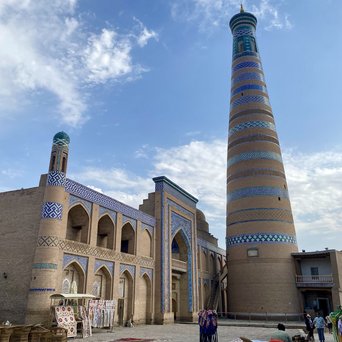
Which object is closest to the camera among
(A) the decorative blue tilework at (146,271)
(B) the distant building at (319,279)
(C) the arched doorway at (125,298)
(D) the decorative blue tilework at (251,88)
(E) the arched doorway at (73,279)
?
(E) the arched doorway at (73,279)

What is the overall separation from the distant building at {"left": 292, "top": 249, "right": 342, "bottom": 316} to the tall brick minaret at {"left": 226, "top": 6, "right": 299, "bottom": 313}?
729mm

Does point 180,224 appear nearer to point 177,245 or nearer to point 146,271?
point 177,245

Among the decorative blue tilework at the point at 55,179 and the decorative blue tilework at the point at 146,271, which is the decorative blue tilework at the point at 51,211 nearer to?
the decorative blue tilework at the point at 55,179

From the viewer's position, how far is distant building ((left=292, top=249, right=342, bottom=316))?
67.5 ft

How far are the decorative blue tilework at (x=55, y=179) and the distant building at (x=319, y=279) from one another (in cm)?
1543

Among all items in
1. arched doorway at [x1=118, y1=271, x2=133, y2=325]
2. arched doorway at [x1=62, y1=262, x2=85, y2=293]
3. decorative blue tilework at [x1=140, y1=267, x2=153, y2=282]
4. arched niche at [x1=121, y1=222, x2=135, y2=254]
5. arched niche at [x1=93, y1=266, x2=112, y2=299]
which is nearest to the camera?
arched doorway at [x1=62, y1=262, x2=85, y2=293]

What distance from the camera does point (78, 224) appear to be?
1507cm

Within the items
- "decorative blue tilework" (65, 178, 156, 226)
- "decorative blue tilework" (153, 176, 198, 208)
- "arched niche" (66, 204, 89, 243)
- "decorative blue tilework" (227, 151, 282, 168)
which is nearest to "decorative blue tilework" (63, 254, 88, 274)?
"arched niche" (66, 204, 89, 243)

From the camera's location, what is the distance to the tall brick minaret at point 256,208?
851 inches

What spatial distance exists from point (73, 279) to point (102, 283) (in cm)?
198

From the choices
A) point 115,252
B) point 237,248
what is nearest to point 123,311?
point 115,252

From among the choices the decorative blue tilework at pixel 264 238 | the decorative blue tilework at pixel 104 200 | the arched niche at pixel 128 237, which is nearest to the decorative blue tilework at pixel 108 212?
the decorative blue tilework at pixel 104 200

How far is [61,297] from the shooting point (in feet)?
38.2

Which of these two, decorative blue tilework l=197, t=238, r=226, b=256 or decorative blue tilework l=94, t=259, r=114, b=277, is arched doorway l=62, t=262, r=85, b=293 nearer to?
decorative blue tilework l=94, t=259, r=114, b=277
